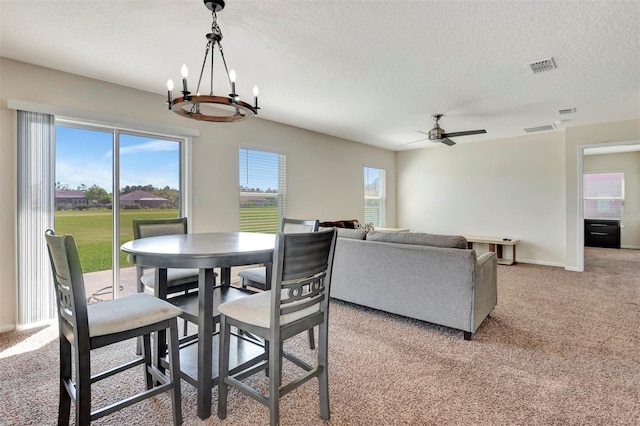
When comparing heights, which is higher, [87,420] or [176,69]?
[176,69]

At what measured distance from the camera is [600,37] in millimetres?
2416

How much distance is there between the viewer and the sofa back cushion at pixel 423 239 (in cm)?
283

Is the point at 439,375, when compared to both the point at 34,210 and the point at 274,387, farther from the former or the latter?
the point at 34,210

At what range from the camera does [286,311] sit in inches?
60.7

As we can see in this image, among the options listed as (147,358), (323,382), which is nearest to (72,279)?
(147,358)

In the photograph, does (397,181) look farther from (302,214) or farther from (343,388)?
(343,388)

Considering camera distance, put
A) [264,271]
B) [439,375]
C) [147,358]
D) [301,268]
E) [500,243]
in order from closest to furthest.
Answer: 1. [301,268]
2. [147,358]
3. [439,375]
4. [264,271]
5. [500,243]

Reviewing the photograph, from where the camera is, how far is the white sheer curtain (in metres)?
2.87

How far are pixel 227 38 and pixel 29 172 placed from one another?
87.1 inches

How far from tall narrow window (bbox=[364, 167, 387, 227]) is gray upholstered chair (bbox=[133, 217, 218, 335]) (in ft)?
15.6

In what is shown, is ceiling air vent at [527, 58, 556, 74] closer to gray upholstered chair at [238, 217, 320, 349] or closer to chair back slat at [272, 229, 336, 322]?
gray upholstered chair at [238, 217, 320, 349]

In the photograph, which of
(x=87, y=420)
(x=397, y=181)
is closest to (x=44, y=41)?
(x=87, y=420)

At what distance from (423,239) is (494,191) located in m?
4.38

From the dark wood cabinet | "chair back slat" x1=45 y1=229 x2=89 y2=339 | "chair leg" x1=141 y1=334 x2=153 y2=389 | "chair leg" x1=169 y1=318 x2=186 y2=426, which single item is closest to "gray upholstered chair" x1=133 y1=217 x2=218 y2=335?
"chair leg" x1=141 y1=334 x2=153 y2=389
